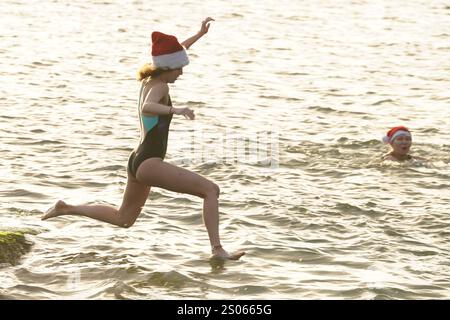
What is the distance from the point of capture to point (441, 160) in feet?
52.9

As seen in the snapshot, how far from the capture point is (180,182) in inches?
406

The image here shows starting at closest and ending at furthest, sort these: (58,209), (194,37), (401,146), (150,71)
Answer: (150,71), (58,209), (194,37), (401,146)

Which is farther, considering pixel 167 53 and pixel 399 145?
pixel 399 145

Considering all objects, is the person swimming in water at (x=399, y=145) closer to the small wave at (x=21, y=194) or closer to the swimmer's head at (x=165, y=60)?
the small wave at (x=21, y=194)

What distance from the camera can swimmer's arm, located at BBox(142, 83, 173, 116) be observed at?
33.0 ft

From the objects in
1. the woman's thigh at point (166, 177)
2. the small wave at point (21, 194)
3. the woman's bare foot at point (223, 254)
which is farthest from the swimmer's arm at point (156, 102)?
the small wave at point (21, 194)

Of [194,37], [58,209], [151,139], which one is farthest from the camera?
[194,37]

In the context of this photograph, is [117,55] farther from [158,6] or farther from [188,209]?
[188,209]

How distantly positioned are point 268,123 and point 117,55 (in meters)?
7.67

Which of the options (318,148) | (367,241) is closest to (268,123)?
(318,148)

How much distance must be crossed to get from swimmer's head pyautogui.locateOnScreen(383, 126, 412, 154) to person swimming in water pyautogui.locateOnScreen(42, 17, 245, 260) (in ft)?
19.0

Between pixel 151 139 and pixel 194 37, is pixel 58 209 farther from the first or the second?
pixel 194 37

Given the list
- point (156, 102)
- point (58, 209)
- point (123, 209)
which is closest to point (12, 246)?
point (58, 209)

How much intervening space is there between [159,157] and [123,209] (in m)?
0.69
